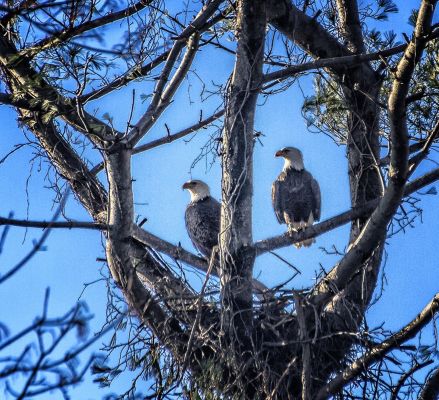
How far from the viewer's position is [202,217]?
8.67 metres

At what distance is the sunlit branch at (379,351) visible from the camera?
5.06 metres

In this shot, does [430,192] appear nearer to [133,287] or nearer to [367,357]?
[367,357]

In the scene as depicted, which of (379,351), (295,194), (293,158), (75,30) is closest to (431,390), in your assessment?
(379,351)

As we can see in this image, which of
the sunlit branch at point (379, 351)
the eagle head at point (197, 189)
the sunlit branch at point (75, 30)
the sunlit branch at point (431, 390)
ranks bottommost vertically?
the sunlit branch at point (431, 390)

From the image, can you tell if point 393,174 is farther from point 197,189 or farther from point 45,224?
point 197,189

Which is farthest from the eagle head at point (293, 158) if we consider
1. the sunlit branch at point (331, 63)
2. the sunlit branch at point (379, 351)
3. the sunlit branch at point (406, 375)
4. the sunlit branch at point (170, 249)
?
the sunlit branch at point (406, 375)

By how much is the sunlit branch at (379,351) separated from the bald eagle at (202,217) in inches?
131

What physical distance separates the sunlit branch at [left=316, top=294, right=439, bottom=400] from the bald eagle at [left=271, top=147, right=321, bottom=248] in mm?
2978

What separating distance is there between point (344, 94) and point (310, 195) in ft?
6.25

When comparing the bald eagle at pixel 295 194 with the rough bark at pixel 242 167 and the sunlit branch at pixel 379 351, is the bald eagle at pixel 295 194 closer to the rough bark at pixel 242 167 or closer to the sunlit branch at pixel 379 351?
the rough bark at pixel 242 167

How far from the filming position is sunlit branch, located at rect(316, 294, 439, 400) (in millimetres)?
5059

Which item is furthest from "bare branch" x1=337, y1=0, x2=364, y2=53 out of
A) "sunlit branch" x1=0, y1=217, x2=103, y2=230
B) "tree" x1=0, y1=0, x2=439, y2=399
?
"sunlit branch" x1=0, y1=217, x2=103, y2=230

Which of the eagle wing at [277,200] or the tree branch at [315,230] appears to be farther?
the eagle wing at [277,200]

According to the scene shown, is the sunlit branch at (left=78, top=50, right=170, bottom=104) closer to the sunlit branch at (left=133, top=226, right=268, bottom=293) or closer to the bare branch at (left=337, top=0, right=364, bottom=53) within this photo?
the sunlit branch at (left=133, top=226, right=268, bottom=293)
